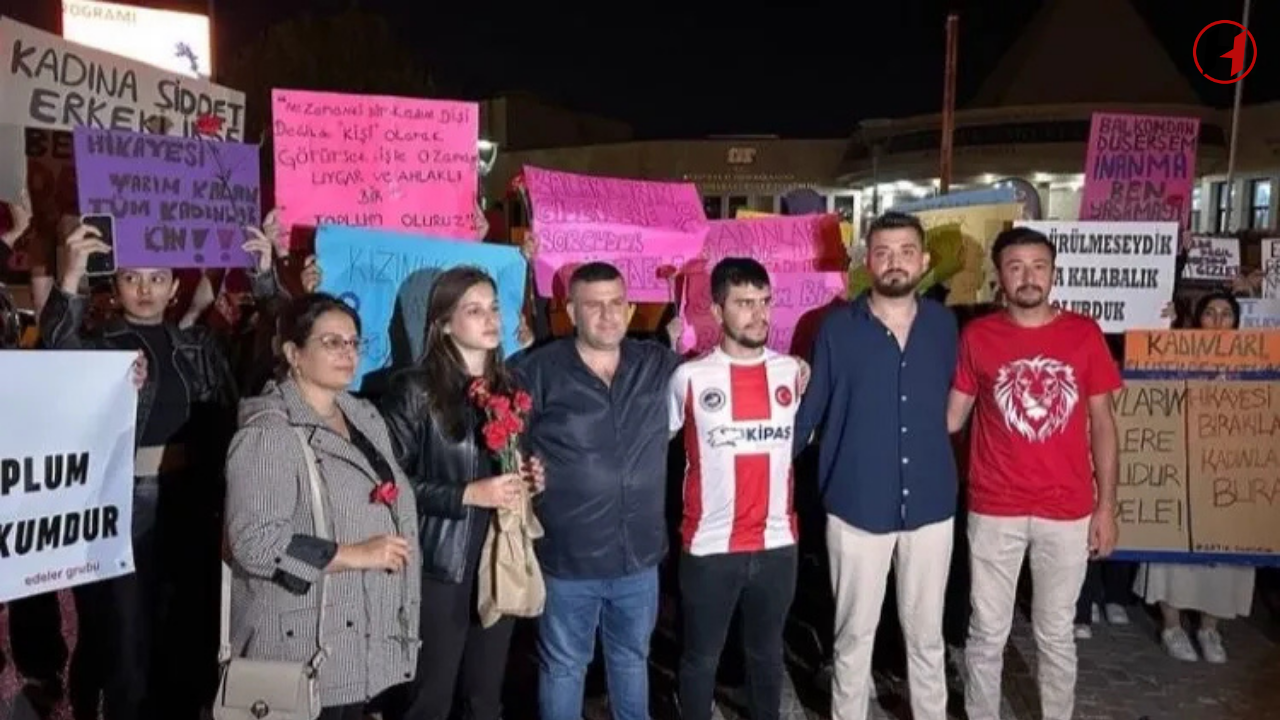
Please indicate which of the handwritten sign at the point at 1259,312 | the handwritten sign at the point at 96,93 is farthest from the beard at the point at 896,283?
the handwritten sign at the point at 1259,312

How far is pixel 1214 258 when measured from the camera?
7840 millimetres

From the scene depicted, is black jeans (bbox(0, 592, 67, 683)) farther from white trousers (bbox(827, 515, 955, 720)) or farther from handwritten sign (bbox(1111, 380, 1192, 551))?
handwritten sign (bbox(1111, 380, 1192, 551))

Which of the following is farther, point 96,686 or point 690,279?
point 690,279

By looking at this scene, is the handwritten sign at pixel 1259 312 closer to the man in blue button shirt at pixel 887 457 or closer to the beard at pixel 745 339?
the man in blue button shirt at pixel 887 457

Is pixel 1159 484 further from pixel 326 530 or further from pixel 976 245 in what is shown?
pixel 326 530

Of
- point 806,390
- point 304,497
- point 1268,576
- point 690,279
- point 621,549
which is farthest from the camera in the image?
point 1268,576

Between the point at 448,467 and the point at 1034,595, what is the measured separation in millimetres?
2573

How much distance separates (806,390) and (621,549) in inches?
40.9

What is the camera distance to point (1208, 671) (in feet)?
17.3

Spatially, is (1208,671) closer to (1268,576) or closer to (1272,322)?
(1268,576)

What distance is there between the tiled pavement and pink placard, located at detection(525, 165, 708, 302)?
6.51ft

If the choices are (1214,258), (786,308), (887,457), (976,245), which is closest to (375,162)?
(786,308)

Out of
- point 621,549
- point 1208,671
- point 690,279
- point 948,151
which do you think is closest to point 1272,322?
point 1208,671

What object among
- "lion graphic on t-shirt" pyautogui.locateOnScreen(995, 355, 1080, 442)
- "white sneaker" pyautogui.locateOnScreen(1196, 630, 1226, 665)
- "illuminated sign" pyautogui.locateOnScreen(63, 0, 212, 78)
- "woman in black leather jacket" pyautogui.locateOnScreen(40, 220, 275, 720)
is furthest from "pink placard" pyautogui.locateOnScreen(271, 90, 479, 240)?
"illuminated sign" pyautogui.locateOnScreen(63, 0, 212, 78)
